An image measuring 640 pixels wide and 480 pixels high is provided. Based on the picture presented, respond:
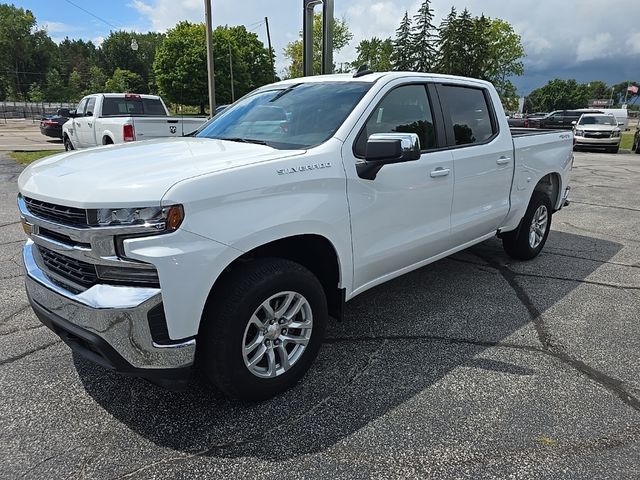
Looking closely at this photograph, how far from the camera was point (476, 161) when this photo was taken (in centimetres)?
423

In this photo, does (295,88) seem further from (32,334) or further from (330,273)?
(32,334)

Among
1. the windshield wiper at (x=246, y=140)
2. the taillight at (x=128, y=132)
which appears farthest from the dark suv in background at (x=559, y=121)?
the windshield wiper at (x=246, y=140)

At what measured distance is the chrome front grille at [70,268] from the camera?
241 cm

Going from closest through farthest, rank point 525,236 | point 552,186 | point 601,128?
point 525,236 → point 552,186 → point 601,128

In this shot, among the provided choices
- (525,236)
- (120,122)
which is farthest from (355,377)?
(120,122)

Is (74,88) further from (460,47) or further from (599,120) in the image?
(599,120)

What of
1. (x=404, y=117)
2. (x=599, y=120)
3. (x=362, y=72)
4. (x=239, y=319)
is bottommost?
(x=239, y=319)

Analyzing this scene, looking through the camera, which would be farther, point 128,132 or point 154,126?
point 154,126

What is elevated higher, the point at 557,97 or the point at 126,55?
the point at 126,55

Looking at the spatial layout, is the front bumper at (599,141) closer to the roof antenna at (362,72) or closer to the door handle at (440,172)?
the door handle at (440,172)

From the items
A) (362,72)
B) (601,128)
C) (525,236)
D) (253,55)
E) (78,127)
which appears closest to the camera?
(362,72)

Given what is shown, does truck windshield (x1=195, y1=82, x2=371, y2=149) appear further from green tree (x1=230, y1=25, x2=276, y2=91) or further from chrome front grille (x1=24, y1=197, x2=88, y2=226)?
green tree (x1=230, y1=25, x2=276, y2=91)

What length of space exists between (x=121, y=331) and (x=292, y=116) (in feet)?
6.53

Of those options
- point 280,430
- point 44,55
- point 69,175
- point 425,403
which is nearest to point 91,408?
point 280,430
